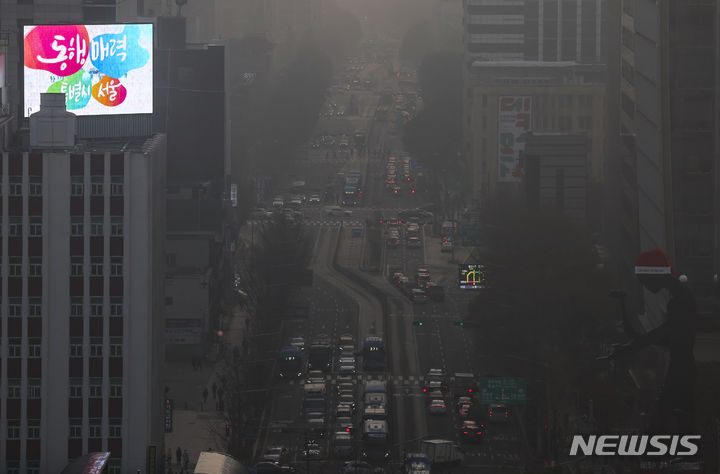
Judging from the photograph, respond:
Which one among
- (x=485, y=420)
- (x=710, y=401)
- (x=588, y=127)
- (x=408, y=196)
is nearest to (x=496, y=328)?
(x=485, y=420)

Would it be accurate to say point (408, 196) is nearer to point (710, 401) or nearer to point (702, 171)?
point (702, 171)

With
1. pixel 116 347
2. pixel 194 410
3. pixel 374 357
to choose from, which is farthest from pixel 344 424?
pixel 116 347

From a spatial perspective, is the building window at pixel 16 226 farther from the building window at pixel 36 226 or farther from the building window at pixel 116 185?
the building window at pixel 116 185

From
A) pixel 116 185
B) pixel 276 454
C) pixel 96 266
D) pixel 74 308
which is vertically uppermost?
pixel 116 185

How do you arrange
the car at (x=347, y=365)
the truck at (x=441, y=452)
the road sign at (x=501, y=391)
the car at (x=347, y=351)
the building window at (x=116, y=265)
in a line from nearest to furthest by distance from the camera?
1. the building window at (x=116, y=265)
2. the truck at (x=441, y=452)
3. the road sign at (x=501, y=391)
4. the car at (x=347, y=365)
5. the car at (x=347, y=351)

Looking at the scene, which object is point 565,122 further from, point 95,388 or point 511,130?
point 95,388

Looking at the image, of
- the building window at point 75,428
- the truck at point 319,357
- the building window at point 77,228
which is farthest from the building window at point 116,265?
the truck at point 319,357
